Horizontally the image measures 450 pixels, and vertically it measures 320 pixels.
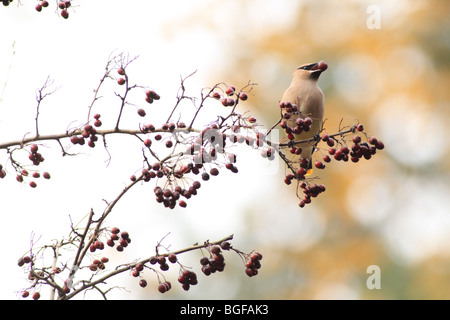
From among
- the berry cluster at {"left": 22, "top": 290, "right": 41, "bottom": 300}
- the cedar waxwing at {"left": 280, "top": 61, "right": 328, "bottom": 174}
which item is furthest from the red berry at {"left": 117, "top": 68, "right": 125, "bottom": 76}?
the cedar waxwing at {"left": 280, "top": 61, "right": 328, "bottom": 174}

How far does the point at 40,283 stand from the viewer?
1.79 metres

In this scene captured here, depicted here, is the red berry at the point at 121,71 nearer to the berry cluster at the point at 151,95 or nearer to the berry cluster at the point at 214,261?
the berry cluster at the point at 151,95

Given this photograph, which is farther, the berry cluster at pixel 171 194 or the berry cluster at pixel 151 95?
the berry cluster at pixel 151 95

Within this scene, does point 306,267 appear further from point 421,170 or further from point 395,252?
point 421,170

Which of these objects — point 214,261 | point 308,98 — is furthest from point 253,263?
point 308,98

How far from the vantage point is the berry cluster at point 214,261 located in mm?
1758

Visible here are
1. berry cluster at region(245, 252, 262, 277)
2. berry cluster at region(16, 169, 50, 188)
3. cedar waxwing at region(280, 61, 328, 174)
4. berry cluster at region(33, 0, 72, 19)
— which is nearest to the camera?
berry cluster at region(245, 252, 262, 277)

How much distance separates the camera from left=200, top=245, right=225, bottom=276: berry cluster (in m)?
1.76

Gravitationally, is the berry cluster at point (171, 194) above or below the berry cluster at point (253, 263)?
above

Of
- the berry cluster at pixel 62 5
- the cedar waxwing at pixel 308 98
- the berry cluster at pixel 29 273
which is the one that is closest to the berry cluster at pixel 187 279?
the berry cluster at pixel 29 273

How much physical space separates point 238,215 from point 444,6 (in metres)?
3.11

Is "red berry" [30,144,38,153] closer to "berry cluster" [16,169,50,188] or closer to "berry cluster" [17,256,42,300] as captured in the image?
"berry cluster" [16,169,50,188]

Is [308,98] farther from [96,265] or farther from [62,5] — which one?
[96,265]
